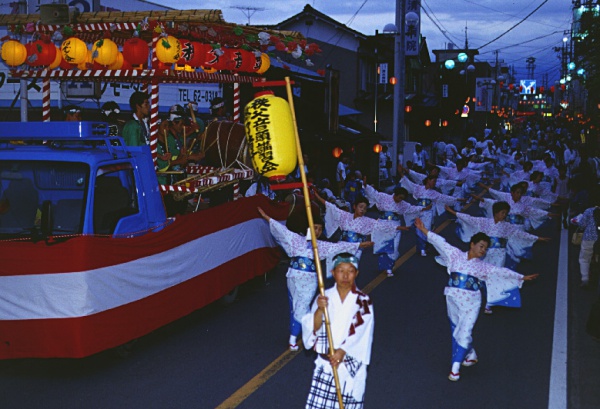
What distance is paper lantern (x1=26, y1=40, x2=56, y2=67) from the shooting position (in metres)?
9.83

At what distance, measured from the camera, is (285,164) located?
22.0 ft

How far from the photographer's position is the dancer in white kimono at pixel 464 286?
7.64m

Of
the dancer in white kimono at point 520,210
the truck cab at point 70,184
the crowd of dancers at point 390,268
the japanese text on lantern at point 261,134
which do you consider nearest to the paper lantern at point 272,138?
the japanese text on lantern at point 261,134

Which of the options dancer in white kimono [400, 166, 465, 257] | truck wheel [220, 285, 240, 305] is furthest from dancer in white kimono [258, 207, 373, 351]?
dancer in white kimono [400, 166, 465, 257]

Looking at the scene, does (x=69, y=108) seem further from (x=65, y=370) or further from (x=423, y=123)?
(x=423, y=123)

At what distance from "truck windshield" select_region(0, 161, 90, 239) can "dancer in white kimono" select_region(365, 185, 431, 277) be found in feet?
20.1

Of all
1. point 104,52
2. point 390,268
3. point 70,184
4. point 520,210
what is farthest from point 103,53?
point 520,210

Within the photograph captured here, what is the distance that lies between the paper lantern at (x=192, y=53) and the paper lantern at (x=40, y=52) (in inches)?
69.0

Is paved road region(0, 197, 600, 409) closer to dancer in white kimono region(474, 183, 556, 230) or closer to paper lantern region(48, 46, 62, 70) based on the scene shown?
dancer in white kimono region(474, 183, 556, 230)

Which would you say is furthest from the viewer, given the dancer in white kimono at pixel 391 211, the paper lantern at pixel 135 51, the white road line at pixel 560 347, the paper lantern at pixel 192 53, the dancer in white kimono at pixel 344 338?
the dancer in white kimono at pixel 391 211

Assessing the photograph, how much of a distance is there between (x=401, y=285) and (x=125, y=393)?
623cm

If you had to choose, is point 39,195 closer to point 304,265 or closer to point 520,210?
point 304,265

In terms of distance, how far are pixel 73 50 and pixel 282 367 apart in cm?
513

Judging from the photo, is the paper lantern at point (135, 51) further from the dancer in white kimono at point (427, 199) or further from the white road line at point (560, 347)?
the dancer in white kimono at point (427, 199)
